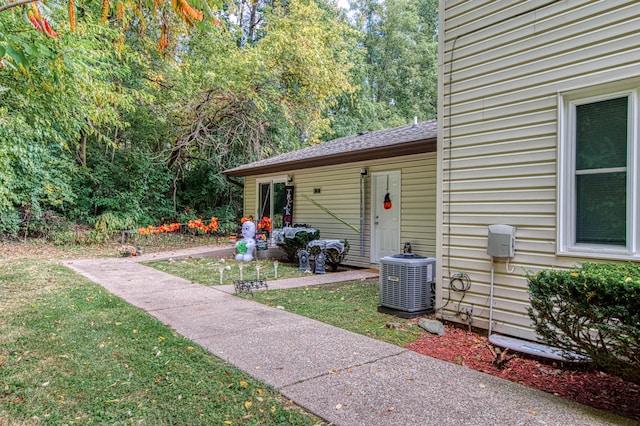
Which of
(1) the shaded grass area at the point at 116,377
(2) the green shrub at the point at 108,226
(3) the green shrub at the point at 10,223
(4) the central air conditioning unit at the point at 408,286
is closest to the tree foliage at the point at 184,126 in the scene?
(3) the green shrub at the point at 10,223

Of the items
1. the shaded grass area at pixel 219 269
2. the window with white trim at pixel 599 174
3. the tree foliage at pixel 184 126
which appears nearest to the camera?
the window with white trim at pixel 599 174

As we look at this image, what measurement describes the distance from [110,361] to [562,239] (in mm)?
4093

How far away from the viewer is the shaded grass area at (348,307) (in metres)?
4.40

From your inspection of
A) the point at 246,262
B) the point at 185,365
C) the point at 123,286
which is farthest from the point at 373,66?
the point at 185,365

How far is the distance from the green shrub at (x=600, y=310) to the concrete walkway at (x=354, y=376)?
38 centimetres

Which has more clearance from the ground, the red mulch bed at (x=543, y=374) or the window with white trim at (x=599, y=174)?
the window with white trim at (x=599, y=174)

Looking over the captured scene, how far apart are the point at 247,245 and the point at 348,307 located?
5.40 metres

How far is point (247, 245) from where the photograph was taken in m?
10.4

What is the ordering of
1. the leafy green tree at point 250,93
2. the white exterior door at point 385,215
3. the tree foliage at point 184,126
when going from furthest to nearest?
the leafy green tree at point 250,93
the tree foliage at point 184,126
the white exterior door at point 385,215

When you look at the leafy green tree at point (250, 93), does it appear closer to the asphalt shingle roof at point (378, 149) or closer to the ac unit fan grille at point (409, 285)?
the asphalt shingle roof at point (378, 149)

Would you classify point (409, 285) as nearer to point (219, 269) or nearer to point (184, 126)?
point (219, 269)

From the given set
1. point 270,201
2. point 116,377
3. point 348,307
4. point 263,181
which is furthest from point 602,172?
point 263,181

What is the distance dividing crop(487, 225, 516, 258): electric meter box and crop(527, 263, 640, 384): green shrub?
97cm

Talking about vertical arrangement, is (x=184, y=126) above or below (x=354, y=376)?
above
